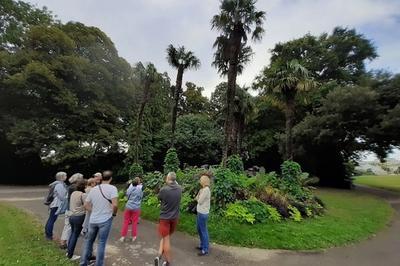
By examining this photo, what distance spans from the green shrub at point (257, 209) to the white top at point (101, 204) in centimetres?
576

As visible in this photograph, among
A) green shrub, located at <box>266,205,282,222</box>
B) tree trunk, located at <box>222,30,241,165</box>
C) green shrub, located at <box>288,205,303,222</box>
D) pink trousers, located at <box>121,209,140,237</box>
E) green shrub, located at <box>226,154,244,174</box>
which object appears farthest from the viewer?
tree trunk, located at <box>222,30,241,165</box>

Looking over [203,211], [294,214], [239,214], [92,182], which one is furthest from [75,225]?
[294,214]

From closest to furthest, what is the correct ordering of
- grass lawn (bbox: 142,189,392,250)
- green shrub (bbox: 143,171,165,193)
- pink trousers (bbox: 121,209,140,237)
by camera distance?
1. pink trousers (bbox: 121,209,140,237)
2. grass lawn (bbox: 142,189,392,250)
3. green shrub (bbox: 143,171,165,193)

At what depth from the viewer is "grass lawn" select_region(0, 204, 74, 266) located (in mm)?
7165

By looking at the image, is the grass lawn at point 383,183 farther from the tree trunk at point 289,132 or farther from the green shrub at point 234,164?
the green shrub at point 234,164

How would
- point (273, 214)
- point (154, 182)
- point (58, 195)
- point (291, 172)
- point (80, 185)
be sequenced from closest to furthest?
point (80, 185) → point (58, 195) → point (273, 214) → point (291, 172) → point (154, 182)

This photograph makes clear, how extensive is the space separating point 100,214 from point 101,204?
18cm

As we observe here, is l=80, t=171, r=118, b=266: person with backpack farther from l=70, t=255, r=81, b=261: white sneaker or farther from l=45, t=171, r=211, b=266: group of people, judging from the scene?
l=70, t=255, r=81, b=261: white sneaker

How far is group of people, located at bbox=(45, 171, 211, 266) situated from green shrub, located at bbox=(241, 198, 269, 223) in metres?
2.78

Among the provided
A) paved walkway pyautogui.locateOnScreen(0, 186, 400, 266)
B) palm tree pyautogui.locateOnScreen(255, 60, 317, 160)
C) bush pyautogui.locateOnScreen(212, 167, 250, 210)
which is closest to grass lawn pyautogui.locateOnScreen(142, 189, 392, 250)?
paved walkway pyautogui.locateOnScreen(0, 186, 400, 266)

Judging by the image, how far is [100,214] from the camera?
6.39 m

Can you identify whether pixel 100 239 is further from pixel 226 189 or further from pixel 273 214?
pixel 273 214

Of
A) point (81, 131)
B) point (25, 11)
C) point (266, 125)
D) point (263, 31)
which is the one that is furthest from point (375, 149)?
point (25, 11)

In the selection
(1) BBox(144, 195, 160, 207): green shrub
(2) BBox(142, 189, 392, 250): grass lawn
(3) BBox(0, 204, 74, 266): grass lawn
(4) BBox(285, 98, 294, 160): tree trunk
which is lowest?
(3) BBox(0, 204, 74, 266): grass lawn
